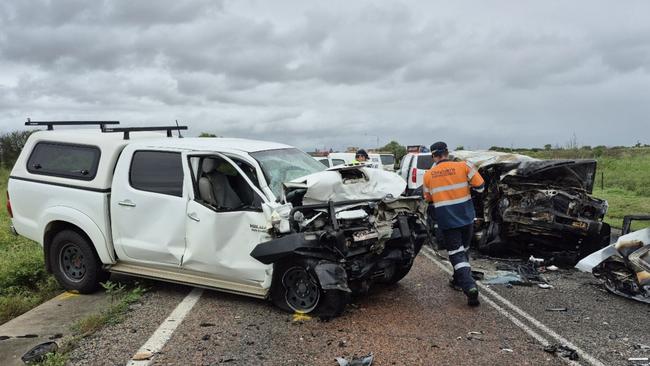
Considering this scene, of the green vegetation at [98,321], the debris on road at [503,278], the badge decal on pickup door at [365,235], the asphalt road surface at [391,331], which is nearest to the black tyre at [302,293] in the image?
the asphalt road surface at [391,331]

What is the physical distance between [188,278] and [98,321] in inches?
42.1

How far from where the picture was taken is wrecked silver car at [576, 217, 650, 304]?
5.80 meters

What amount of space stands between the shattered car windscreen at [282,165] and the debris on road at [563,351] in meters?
3.05

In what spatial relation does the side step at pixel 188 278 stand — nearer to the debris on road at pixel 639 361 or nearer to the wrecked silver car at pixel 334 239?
the wrecked silver car at pixel 334 239

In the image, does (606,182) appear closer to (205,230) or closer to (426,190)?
(426,190)

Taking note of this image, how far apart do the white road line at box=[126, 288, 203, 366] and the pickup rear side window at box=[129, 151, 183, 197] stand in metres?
1.28

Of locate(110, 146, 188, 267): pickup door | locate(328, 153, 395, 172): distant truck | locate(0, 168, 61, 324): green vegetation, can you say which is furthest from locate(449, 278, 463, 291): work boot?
locate(328, 153, 395, 172): distant truck

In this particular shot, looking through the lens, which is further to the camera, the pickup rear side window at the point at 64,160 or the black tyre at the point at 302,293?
the pickup rear side window at the point at 64,160

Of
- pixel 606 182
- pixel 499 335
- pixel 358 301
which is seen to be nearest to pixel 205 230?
pixel 358 301

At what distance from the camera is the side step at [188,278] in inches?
216

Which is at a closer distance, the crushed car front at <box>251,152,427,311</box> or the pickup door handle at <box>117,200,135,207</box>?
the crushed car front at <box>251,152,427,311</box>

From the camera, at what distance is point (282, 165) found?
6.20 meters

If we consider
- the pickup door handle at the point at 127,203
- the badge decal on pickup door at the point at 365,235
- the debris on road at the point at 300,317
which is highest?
the pickup door handle at the point at 127,203

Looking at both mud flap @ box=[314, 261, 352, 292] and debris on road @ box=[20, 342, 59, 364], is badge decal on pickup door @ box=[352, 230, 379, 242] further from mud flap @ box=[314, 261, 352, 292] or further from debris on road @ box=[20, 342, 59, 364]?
debris on road @ box=[20, 342, 59, 364]
